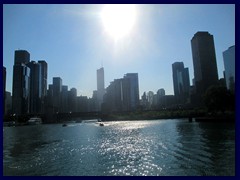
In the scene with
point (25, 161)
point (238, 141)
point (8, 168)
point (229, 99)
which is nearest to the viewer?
point (238, 141)

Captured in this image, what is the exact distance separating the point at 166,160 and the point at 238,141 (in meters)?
16.1

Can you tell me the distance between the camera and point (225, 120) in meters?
78.2

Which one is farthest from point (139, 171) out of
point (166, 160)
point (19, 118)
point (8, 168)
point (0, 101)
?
point (19, 118)

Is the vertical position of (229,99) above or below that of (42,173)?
above

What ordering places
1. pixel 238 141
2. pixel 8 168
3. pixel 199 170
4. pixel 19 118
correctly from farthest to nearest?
pixel 19 118, pixel 8 168, pixel 199 170, pixel 238 141

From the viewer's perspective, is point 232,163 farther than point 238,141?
Yes

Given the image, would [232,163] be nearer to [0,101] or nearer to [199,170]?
[199,170]

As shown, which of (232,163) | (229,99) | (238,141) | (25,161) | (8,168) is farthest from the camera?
(229,99)

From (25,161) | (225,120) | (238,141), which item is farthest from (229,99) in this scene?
(238,141)

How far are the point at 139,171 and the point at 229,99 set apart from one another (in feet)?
256

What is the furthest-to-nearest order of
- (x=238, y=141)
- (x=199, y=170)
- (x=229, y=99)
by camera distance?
1. (x=229, y=99)
2. (x=199, y=170)
3. (x=238, y=141)

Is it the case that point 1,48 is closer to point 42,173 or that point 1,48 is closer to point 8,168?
point 42,173
